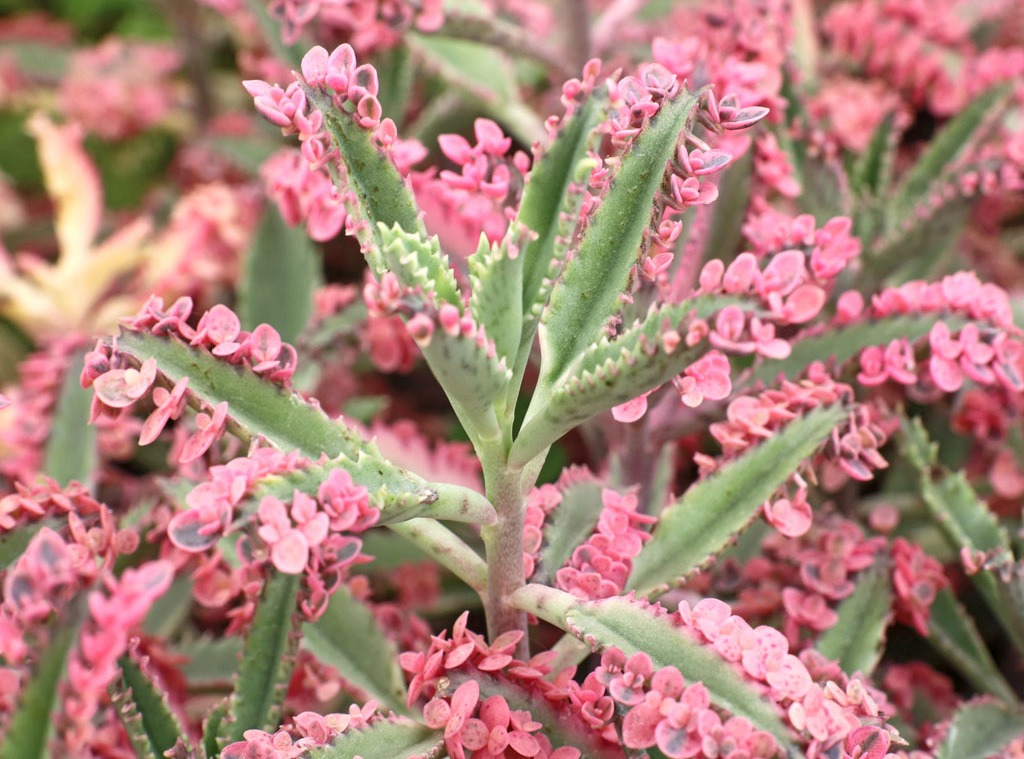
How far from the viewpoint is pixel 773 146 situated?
81 cm

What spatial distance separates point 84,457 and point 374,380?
412 mm

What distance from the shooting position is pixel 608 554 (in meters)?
0.65

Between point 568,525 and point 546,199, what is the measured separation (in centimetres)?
23

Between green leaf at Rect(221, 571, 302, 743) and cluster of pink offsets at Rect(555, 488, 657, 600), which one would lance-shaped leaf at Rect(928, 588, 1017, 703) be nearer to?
cluster of pink offsets at Rect(555, 488, 657, 600)

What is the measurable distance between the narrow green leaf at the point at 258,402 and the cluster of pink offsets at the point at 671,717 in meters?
0.19

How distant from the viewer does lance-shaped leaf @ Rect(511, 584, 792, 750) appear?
0.52m

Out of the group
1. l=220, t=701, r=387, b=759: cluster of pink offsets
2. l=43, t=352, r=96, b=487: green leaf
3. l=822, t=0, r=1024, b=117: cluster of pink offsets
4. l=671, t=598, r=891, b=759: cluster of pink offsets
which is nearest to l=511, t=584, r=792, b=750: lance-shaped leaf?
l=671, t=598, r=891, b=759: cluster of pink offsets

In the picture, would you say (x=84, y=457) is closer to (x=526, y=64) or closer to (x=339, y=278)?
(x=339, y=278)

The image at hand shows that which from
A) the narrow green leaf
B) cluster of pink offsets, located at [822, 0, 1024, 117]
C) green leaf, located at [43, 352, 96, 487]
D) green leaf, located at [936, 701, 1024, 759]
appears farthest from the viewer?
cluster of pink offsets, located at [822, 0, 1024, 117]

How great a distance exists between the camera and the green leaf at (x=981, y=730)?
27.5 inches

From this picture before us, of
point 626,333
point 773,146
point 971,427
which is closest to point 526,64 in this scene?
point 773,146

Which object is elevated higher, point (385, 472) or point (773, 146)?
point (773, 146)

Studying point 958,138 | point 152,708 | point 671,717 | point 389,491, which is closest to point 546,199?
point 389,491

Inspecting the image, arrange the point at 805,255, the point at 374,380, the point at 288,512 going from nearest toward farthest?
1. the point at 288,512
2. the point at 805,255
3. the point at 374,380
